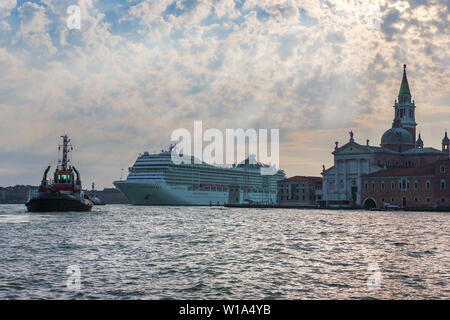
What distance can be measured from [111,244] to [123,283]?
13.6m

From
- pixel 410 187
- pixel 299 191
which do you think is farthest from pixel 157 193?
pixel 410 187

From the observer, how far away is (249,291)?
1633cm

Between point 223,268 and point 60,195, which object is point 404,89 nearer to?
point 60,195

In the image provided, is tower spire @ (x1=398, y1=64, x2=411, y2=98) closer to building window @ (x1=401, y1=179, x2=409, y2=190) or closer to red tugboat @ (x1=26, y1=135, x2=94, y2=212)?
building window @ (x1=401, y1=179, x2=409, y2=190)

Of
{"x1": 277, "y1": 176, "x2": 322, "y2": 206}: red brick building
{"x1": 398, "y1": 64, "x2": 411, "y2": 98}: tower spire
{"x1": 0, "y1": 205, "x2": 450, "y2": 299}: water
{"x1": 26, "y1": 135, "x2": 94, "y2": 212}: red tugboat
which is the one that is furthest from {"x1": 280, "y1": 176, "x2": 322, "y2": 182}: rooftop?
{"x1": 0, "y1": 205, "x2": 450, "y2": 299}: water

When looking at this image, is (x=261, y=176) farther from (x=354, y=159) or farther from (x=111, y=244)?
(x=111, y=244)

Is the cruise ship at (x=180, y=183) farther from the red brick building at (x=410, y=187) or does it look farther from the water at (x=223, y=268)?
the water at (x=223, y=268)

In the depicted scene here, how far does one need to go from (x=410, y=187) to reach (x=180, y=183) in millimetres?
54348

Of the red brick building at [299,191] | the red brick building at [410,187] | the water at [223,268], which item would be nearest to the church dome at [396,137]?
the red brick building at [410,187]

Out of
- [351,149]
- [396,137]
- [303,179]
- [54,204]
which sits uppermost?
[396,137]

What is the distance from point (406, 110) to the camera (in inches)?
5335

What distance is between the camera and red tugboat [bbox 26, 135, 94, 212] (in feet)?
242

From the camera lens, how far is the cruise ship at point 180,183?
13088 centimetres
